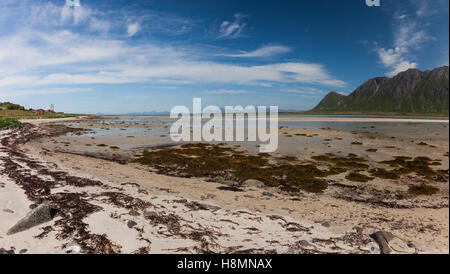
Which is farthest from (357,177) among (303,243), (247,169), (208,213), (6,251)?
(6,251)

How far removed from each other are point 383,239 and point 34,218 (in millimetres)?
9022

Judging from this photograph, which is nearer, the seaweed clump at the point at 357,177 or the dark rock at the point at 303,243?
the dark rock at the point at 303,243

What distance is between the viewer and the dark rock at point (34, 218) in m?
5.11

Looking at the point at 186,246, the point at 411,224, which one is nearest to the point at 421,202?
the point at 411,224

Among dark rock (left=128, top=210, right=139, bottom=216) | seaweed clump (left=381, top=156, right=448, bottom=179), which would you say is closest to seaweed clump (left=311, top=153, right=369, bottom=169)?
seaweed clump (left=381, top=156, right=448, bottom=179)

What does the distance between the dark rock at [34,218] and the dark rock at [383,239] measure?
8659mm

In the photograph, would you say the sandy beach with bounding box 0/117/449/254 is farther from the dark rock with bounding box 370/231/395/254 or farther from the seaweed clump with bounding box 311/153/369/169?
the seaweed clump with bounding box 311/153/369/169

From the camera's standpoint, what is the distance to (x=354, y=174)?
41.9ft

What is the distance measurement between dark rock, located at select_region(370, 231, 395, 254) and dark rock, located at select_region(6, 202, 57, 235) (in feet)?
28.4

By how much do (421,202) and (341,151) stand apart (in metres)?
11.5

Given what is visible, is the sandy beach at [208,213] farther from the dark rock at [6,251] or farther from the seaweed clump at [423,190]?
the seaweed clump at [423,190]

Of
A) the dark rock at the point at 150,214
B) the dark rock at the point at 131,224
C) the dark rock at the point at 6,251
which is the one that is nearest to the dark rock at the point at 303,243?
the dark rock at the point at 150,214

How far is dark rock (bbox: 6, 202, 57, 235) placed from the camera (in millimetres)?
5105
